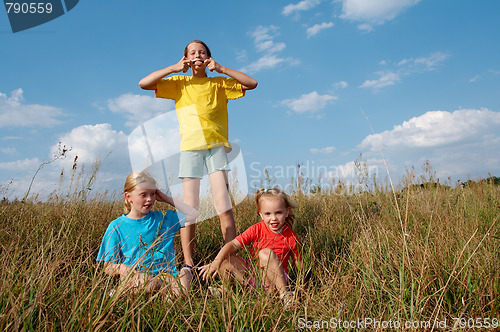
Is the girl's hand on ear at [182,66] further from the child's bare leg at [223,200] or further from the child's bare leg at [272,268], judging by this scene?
the child's bare leg at [272,268]

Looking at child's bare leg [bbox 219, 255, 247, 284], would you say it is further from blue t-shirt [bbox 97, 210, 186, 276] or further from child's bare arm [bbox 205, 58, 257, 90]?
child's bare arm [bbox 205, 58, 257, 90]

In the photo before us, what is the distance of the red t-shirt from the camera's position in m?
2.73

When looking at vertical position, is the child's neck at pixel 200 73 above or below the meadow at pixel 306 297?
above

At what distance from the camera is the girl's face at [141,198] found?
268 cm

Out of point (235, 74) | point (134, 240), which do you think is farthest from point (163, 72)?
point (134, 240)

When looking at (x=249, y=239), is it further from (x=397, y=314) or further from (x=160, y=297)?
(x=397, y=314)

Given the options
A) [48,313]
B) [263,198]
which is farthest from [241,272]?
[48,313]

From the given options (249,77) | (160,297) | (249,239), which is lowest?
(160,297)

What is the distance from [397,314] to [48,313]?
1.71 m

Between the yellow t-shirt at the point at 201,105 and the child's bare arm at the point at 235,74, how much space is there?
92 millimetres

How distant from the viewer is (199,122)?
3.11 m

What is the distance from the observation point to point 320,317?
180cm

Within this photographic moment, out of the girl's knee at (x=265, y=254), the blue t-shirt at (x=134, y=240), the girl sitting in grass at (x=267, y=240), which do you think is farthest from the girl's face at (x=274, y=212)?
the blue t-shirt at (x=134, y=240)

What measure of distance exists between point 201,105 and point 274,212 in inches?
48.0
